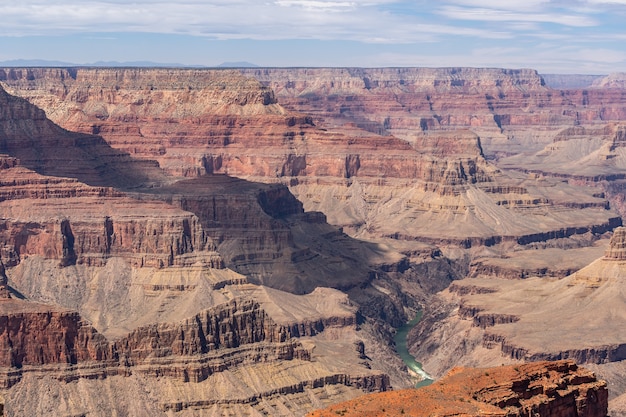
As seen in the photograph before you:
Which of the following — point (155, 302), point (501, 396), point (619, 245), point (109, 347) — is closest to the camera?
point (501, 396)

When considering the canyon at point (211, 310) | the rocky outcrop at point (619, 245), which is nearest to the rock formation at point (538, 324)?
the rocky outcrop at point (619, 245)

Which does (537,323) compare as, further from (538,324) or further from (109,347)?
(109,347)

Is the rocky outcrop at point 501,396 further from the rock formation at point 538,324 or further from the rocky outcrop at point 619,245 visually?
the rocky outcrop at point 619,245

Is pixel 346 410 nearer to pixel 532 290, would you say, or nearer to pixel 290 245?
pixel 532 290

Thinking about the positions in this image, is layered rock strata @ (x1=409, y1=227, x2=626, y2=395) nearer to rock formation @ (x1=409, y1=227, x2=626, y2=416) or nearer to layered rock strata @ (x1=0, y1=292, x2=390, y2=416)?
rock formation @ (x1=409, y1=227, x2=626, y2=416)

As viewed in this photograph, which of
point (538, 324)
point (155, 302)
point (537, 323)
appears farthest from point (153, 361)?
point (537, 323)

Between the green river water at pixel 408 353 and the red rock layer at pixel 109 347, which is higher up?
the red rock layer at pixel 109 347

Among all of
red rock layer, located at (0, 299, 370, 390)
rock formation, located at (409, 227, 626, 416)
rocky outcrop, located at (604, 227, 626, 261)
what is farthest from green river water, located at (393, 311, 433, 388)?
red rock layer, located at (0, 299, 370, 390)
